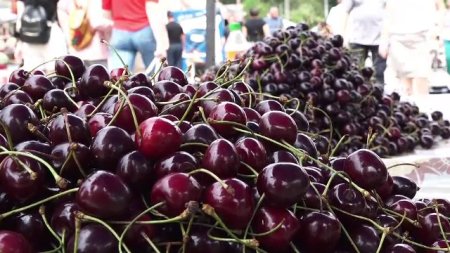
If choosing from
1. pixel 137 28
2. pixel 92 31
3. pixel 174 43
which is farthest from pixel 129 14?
pixel 174 43

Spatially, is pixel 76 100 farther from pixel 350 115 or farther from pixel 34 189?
pixel 350 115

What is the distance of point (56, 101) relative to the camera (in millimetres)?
1173

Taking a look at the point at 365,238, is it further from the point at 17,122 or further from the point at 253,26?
the point at 253,26

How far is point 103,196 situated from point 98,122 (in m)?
0.22

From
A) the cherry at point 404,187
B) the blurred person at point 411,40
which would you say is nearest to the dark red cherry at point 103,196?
the cherry at point 404,187

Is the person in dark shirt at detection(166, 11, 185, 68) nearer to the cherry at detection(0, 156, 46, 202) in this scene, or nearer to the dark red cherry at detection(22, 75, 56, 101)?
the dark red cherry at detection(22, 75, 56, 101)

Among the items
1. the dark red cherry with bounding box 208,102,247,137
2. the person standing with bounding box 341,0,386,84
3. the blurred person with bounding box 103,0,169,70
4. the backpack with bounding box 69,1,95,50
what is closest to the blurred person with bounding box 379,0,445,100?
the person standing with bounding box 341,0,386,84

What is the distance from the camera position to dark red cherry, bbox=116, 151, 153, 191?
0.87m

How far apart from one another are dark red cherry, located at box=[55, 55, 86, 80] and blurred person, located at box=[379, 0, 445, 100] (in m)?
4.81

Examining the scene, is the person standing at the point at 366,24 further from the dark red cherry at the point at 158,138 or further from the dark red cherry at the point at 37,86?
the dark red cherry at the point at 158,138

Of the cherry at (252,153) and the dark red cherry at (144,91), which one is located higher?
the dark red cherry at (144,91)

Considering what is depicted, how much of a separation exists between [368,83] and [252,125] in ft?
7.24

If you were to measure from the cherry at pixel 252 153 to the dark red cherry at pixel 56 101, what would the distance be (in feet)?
1.14

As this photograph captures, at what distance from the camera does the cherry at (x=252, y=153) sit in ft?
3.17
